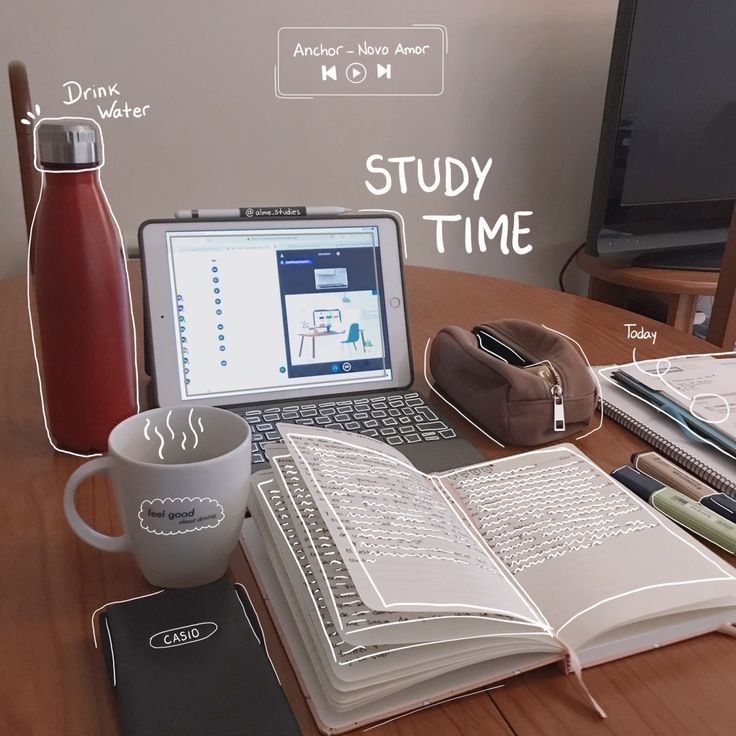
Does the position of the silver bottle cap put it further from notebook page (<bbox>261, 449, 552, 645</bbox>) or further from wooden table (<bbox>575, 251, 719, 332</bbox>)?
wooden table (<bbox>575, 251, 719, 332</bbox>)

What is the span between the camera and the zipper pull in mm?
707

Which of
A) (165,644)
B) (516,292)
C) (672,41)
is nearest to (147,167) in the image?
(516,292)

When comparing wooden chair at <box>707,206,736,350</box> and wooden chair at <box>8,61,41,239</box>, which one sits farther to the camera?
wooden chair at <box>8,61,41,239</box>

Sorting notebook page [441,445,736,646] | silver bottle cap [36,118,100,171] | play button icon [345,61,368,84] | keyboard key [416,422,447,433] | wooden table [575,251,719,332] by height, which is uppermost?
play button icon [345,61,368,84]

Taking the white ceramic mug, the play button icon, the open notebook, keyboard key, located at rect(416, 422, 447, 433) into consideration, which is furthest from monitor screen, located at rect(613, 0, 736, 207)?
the white ceramic mug

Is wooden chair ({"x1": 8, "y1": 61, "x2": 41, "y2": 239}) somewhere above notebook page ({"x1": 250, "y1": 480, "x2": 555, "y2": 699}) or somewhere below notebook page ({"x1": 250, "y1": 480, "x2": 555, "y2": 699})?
above

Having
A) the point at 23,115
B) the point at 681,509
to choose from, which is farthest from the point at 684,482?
the point at 23,115

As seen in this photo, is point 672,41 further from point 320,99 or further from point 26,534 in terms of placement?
point 26,534

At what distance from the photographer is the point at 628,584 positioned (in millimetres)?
488

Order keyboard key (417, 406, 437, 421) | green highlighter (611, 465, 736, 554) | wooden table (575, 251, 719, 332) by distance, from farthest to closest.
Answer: wooden table (575, 251, 719, 332), keyboard key (417, 406, 437, 421), green highlighter (611, 465, 736, 554)

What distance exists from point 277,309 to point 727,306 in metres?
0.79

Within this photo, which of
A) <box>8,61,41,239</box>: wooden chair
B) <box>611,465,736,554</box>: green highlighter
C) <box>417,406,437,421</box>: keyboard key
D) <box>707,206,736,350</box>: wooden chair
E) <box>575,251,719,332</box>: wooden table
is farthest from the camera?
<box>575,251,719,332</box>: wooden table

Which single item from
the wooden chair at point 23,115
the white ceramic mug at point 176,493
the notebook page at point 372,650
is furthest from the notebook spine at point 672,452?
the wooden chair at point 23,115

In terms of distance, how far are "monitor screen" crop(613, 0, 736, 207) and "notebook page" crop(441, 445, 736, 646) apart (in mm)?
1351
